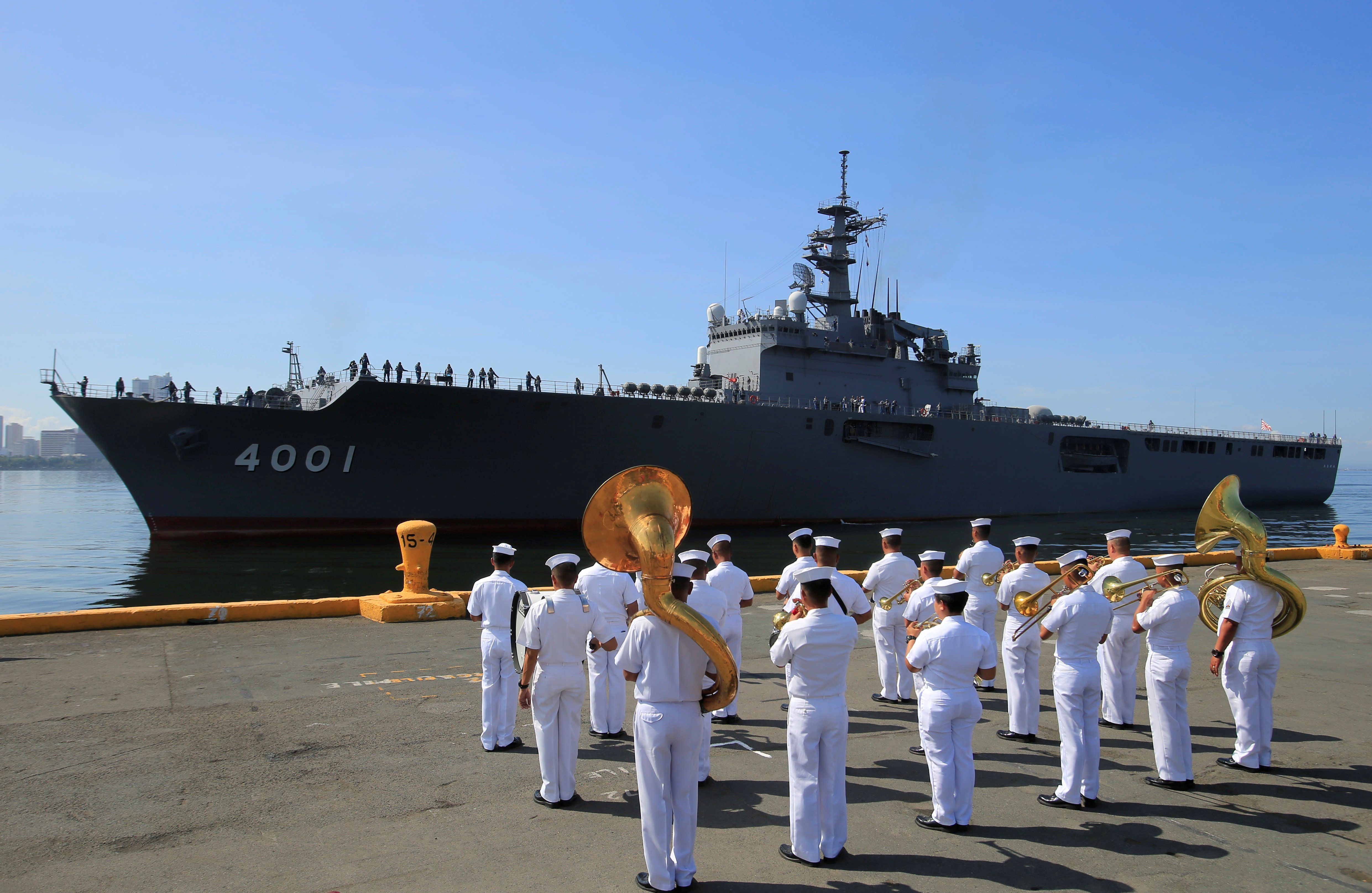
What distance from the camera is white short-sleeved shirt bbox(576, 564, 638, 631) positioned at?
6184mm

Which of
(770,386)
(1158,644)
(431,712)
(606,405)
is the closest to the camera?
(1158,644)

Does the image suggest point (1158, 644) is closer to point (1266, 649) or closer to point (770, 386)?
point (1266, 649)

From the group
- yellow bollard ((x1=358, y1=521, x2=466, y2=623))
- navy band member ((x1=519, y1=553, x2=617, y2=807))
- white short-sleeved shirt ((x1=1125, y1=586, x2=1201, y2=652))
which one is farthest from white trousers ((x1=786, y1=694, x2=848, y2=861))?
yellow bollard ((x1=358, y1=521, x2=466, y2=623))

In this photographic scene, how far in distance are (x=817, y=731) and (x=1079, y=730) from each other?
6.25 ft

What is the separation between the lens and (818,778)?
13.8 ft

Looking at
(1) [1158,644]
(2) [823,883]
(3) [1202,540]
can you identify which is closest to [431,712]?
(2) [823,883]

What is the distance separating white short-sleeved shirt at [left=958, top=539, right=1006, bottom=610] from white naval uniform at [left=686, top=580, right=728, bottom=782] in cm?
253

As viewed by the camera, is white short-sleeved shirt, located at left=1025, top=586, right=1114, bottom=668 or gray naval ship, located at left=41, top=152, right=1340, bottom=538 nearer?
white short-sleeved shirt, located at left=1025, top=586, right=1114, bottom=668

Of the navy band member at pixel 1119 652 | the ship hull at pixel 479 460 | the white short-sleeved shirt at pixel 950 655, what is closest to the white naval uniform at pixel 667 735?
the white short-sleeved shirt at pixel 950 655

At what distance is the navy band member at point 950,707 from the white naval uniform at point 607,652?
2.29 metres

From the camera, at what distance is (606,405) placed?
25125 mm

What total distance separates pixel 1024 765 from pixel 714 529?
23070 mm

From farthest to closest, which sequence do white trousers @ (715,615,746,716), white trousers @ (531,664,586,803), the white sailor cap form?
white trousers @ (715,615,746,716) → white trousers @ (531,664,586,803) → the white sailor cap

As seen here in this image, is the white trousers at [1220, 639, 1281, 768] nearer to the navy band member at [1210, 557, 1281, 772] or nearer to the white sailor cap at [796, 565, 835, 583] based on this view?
the navy band member at [1210, 557, 1281, 772]
